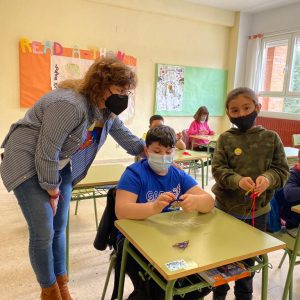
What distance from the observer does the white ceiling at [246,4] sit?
567 centimetres

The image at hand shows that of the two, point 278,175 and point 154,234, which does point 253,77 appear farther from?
point 154,234

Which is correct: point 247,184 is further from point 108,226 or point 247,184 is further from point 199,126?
point 199,126

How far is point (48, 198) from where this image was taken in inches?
55.4

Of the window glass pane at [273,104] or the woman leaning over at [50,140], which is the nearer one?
the woman leaning over at [50,140]

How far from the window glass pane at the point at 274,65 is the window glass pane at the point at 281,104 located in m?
0.21

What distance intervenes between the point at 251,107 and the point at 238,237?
711mm

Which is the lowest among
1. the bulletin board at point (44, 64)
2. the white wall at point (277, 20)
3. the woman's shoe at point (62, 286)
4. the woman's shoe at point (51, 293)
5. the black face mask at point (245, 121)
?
the woman's shoe at point (62, 286)

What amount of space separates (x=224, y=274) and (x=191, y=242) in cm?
16

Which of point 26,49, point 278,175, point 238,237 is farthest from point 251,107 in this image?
point 26,49

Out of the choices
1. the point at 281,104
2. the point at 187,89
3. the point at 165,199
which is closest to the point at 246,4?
the point at 187,89

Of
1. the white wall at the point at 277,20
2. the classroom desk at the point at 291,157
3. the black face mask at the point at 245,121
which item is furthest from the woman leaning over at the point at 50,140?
the white wall at the point at 277,20

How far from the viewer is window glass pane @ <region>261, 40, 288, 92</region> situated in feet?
19.9

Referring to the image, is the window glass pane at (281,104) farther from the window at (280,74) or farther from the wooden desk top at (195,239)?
the wooden desk top at (195,239)

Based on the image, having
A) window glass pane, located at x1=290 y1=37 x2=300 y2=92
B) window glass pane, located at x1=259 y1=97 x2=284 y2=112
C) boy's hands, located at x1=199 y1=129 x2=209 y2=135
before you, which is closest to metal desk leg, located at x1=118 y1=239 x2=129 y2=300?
boy's hands, located at x1=199 y1=129 x2=209 y2=135
